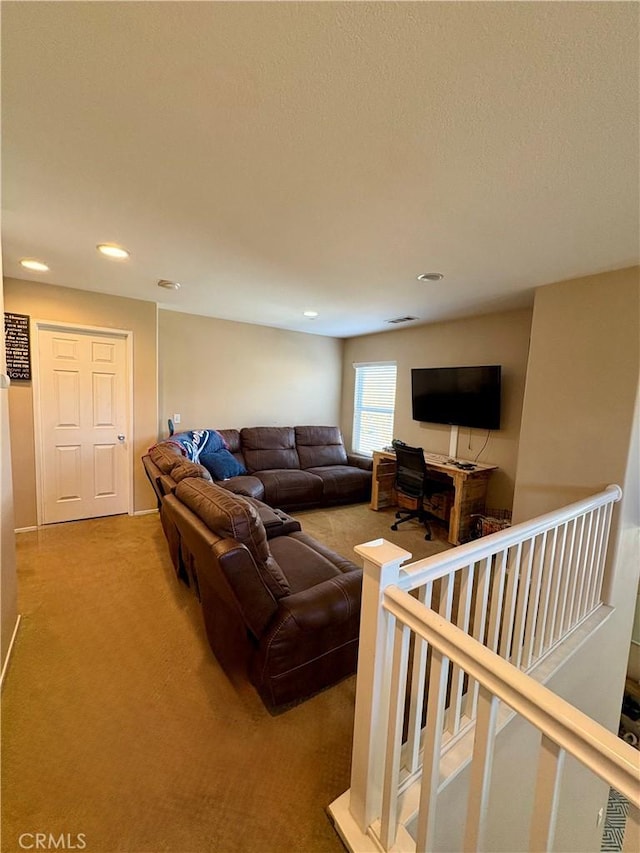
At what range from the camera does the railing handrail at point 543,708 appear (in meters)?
0.57

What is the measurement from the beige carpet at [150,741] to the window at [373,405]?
3650 mm

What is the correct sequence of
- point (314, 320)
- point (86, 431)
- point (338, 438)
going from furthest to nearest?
point (338, 438)
point (314, 320)
point (86, 431)

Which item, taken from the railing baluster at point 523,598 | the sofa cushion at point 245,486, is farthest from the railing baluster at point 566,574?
the sofa cushion at point 245,486

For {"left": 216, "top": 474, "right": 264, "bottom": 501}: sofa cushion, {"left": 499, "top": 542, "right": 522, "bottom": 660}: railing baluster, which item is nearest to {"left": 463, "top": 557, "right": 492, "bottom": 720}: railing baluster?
{"left": 499, "top": 542, "right": 522, "bottom": 660}: railing baluster

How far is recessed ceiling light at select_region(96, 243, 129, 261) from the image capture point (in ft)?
7.59

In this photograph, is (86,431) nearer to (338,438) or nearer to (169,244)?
(169,244)

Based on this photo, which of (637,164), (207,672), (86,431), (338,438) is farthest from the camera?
(338,438)

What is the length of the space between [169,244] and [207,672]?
2603mm

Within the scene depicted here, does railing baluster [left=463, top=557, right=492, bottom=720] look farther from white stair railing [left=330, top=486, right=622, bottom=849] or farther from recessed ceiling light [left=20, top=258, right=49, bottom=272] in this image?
recessed ceiling light [left=20, top=258, right=49, bottom=272]

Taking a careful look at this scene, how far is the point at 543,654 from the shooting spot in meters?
1.85

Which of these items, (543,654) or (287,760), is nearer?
(287,760)

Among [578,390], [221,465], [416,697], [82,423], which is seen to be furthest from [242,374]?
[416,697]

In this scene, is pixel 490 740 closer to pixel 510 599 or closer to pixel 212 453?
pixel 510 599

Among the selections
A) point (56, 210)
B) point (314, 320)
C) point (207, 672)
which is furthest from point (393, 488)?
point (56, 210)
